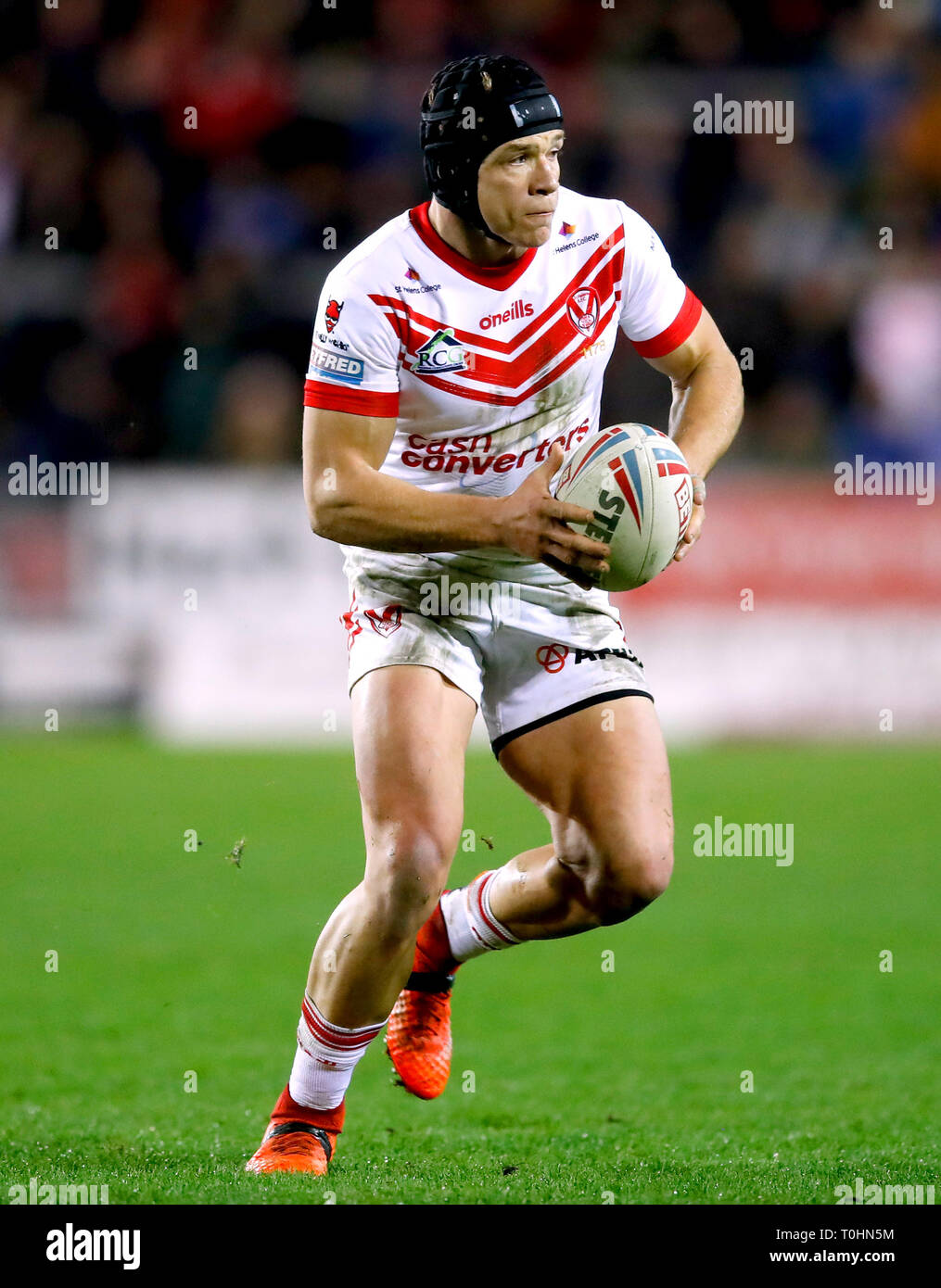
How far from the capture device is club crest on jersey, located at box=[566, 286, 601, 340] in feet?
16.7

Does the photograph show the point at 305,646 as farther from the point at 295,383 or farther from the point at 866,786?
the point at 866,786

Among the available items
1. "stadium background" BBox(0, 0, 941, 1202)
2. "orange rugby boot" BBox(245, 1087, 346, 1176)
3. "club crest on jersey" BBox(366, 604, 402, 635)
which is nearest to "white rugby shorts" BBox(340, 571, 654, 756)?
"club crest on jersey" BBox(366, 604, 402, 635)

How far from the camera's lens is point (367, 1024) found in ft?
15.7

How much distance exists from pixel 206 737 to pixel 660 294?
888cm

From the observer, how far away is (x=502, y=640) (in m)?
5.21

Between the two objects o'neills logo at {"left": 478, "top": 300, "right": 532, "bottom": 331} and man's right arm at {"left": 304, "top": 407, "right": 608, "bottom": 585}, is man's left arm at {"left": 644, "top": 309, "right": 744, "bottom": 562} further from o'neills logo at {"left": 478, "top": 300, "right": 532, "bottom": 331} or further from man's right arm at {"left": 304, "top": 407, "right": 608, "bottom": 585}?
man's right arm at {"left": 304, "top": 407, "right": 608, "bottom": 585}

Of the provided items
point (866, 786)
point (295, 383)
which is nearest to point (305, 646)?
point (295, 383)

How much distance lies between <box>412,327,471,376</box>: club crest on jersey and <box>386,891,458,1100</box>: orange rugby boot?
1652 mm

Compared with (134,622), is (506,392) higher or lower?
higher

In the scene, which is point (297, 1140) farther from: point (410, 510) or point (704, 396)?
point (704, 396)

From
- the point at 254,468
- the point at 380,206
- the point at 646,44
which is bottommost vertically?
the point at 254,468

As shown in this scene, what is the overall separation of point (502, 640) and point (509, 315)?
920 mm

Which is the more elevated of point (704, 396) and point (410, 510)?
point (704, 396)

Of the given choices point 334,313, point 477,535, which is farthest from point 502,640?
point 334,313
